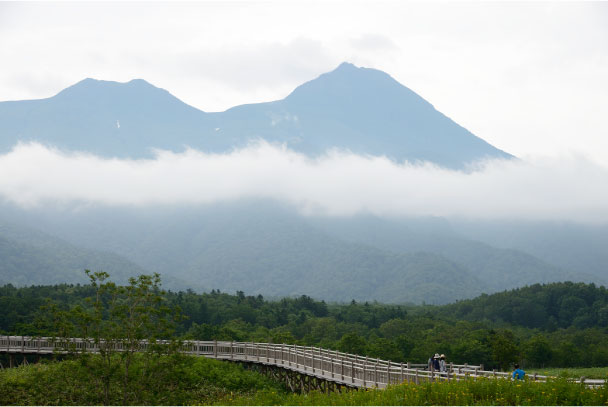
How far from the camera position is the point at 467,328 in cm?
12050

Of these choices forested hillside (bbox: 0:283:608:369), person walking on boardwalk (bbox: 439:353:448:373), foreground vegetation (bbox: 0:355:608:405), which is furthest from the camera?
forested hillside (bbox: 0:283:608:369)

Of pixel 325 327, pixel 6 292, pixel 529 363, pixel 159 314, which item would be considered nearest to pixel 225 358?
pixel 159 314

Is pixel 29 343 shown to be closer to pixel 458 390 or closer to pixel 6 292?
pixel 458 390

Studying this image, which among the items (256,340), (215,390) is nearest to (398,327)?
(256,340)

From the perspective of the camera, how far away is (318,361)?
45.6m

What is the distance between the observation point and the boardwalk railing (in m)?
31.5

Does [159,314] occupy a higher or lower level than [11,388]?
higher

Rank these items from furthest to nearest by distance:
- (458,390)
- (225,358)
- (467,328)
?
(467,328) → (225,358) → (458,390)

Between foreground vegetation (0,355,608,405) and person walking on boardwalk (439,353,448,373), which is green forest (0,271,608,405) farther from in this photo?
person walking on boardwalk (439,353,448,373)

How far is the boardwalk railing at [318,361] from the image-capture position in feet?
103

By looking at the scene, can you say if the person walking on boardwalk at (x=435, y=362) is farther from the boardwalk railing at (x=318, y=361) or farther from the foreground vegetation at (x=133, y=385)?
the foreground vegetation at (x=133, y=385)

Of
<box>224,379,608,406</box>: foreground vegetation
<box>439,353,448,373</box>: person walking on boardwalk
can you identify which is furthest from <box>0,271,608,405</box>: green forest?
<box>439,353,448,373</box>: person walking on boardwalk

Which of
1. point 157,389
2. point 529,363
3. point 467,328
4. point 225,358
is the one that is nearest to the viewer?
point 157,389

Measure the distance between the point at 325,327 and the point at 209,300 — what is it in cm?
3244
